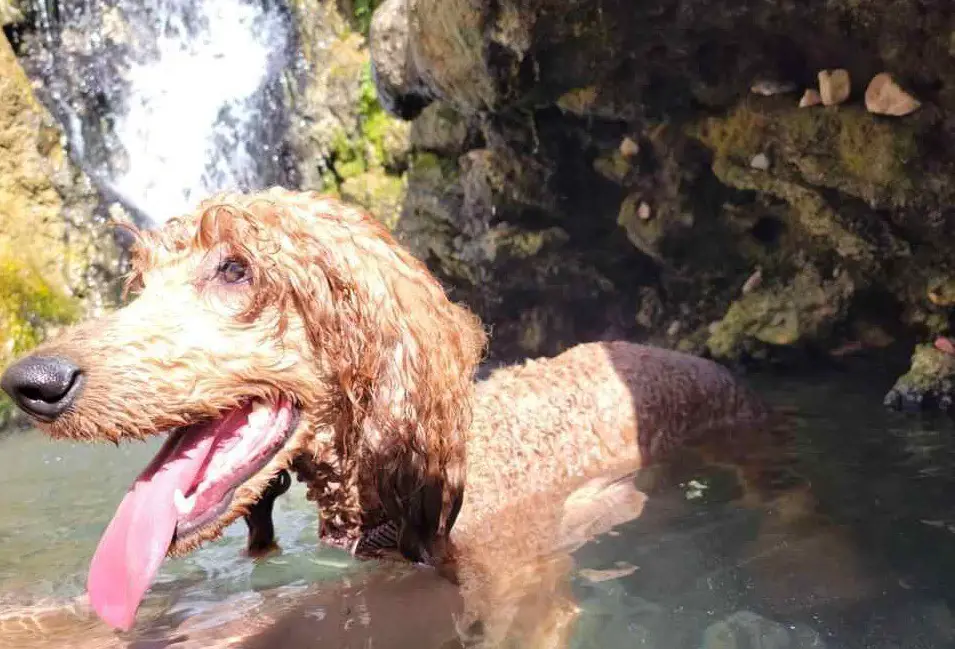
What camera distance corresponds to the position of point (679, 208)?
6.68 meters

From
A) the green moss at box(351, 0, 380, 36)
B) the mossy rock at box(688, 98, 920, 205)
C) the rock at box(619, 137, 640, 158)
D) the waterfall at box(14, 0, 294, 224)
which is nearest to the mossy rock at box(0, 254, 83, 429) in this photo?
the waterfall at box(14, 0, 294, 224)

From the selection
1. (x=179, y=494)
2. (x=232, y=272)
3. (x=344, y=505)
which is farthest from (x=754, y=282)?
(x=179, y=494)

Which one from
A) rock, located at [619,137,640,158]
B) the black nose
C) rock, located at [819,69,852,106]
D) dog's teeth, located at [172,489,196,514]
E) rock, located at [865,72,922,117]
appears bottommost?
dog's teeth, located at [172,489,196,514]

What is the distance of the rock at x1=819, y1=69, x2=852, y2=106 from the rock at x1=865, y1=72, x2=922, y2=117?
173 millimetres

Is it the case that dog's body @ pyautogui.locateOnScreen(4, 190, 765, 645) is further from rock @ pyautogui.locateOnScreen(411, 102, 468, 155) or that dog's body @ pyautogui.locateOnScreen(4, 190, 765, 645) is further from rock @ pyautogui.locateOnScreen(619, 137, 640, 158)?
rock @ pyautogui.locateOnScreen(411, 102, 468, 155)

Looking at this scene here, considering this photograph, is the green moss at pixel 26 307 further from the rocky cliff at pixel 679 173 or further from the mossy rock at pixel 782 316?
the mossy rock at pixel 782 316

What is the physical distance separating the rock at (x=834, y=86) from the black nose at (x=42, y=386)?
14.3ft

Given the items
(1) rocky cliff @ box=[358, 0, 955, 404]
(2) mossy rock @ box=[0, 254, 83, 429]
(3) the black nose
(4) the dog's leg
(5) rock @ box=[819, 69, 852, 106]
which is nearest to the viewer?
(3) the black nose

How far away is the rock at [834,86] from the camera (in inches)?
198

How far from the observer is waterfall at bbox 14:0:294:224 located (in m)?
10.6

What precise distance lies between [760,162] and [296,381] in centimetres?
416

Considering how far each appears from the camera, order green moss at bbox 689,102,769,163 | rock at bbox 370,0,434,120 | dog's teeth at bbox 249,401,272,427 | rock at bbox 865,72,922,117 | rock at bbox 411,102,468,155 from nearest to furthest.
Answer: dog's teeth at bbox 249,401,272,427 → rock at bbox 865,72,922,117 → green moss at bbox 689,102,769,163 → rock at bbox 370,0,434,120 → rock at bbox 411,102,468,155

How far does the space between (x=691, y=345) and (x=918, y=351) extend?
1966mm

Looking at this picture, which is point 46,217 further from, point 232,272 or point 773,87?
point 232,272
